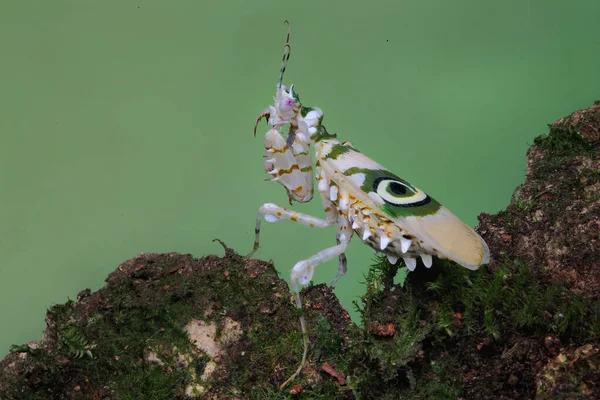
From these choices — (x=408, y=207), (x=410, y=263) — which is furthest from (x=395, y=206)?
(x=410, y=263)

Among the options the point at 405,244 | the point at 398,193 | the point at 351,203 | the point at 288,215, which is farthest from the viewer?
the point at 288,215

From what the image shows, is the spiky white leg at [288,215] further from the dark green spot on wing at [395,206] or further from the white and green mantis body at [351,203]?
the dark green spot on wing at [395,206]

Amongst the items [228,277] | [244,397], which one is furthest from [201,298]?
[244,397]

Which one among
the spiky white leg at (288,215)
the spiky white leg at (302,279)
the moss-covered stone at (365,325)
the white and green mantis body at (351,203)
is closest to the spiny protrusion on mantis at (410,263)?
the white and green mantis body at (351,203)

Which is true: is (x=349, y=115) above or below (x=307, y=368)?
above

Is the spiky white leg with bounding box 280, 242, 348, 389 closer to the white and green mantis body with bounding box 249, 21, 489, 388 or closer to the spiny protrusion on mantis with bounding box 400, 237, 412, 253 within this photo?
the white and green mantis body with bounding box 249, 21, 489, 388

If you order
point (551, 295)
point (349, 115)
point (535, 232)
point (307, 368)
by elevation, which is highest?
point (349, 115)

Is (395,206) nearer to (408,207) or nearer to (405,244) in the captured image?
(408,207)

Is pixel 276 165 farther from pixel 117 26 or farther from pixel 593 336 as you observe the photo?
pixel 117 26
